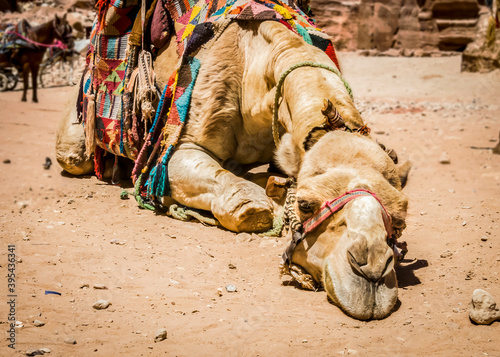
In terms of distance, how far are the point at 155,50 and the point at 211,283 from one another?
106 inches

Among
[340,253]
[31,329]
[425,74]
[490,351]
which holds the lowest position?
[425,74]

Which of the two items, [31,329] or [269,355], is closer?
[269,355]

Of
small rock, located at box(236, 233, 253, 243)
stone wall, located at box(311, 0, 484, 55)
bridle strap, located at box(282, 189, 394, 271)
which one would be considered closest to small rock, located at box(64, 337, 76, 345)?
bridle strap, located at box(282, 189, 394, 271)

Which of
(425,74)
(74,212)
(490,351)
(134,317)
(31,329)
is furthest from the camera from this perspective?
(425,74)

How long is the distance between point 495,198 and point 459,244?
1.45 meters

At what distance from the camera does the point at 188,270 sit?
3293 millimetres

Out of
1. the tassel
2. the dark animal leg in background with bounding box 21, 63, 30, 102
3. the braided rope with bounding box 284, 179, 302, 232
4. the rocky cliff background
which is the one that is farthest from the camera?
the rocky cliff background

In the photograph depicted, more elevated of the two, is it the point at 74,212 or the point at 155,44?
the point at 155,44

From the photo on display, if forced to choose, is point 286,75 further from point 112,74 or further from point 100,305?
point 112,74

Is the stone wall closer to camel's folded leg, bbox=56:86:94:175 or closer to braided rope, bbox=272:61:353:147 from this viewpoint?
camel's folded leg, bbox=56:86:94:175

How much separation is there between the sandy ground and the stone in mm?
38

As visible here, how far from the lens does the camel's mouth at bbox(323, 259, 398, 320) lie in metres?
2.49

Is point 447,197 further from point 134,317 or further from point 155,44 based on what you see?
point 134,317

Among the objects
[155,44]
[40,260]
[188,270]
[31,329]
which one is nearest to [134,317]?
[31,329]
